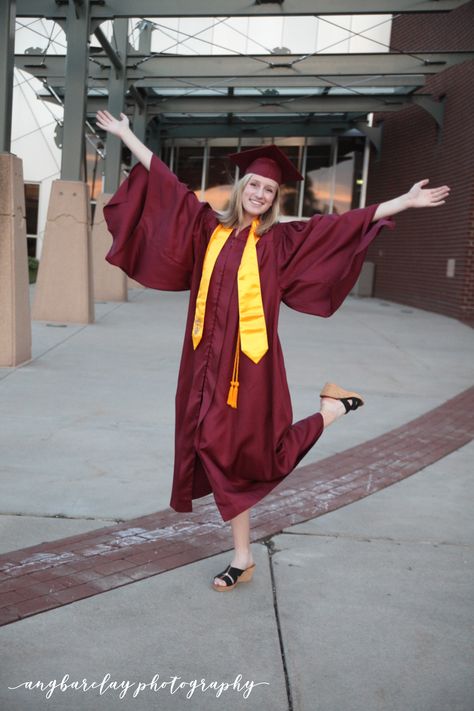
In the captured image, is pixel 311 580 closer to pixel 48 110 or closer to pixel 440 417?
pixel 440 417

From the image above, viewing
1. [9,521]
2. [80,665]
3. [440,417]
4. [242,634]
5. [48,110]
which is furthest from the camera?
[48,110]

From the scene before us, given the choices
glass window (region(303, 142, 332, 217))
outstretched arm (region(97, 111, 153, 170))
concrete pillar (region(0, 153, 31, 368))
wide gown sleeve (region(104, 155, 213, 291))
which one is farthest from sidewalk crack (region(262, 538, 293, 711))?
glass window (region(303, 142, 332, 217))

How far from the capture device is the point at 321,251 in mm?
3453

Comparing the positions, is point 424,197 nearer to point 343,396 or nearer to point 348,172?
point 343,396

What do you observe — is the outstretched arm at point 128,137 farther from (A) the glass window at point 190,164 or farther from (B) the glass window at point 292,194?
(A) the glass window at point 190,164

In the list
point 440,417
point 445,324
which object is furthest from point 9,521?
point 445,324

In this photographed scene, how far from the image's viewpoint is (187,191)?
139 inches

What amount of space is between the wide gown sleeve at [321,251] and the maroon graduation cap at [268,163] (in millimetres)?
230

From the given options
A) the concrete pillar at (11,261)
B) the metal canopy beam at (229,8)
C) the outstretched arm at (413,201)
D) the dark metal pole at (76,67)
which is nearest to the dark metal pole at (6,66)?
the concrete pillar at (11,261)

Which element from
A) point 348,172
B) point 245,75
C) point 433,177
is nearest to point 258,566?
point 245,75

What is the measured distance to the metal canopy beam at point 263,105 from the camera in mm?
20281

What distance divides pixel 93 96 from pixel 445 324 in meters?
11.5

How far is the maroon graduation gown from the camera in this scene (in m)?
3.29

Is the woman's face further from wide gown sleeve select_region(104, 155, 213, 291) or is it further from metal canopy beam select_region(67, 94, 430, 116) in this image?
metal canopy beam select_region(67, 94, 430, 116)
